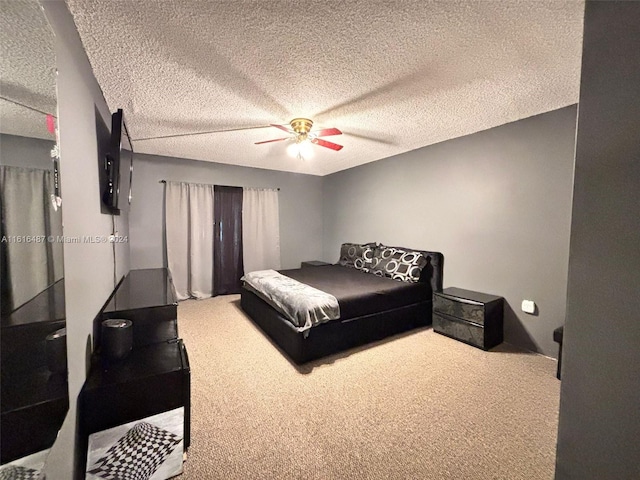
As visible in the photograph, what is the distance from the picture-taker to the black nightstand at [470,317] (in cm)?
250

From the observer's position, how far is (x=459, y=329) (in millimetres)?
2678

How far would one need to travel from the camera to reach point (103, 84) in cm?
181

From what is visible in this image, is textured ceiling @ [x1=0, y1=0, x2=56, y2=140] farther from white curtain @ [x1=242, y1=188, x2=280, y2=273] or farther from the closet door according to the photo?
white curtain @ [x1=242, y1=188, x2=280, y2=273]

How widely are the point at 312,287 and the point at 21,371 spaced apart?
2336 millimetres

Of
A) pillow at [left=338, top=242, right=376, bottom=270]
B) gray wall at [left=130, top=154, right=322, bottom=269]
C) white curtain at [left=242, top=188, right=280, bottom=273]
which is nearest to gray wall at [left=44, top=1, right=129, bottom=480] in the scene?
gray wall at [left=130, top=154, right=322, bottom=269]

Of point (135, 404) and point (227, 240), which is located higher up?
point (227, 240)

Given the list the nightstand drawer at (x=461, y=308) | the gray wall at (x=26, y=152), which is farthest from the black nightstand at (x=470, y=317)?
the gray wall at (x=26, y=152)

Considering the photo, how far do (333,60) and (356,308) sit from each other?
6.95ft

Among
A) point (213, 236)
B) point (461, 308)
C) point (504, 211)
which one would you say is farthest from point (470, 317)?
point (213, 236)

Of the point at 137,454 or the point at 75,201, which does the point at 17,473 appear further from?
the point at 75,201

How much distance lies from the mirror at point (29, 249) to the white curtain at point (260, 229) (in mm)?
3680

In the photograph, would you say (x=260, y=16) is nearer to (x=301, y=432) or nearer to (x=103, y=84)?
(x=103, y=84)

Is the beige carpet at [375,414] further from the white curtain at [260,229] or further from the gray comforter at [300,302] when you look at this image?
the white curtain at [260,229]

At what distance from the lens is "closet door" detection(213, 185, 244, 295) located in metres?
4.36
